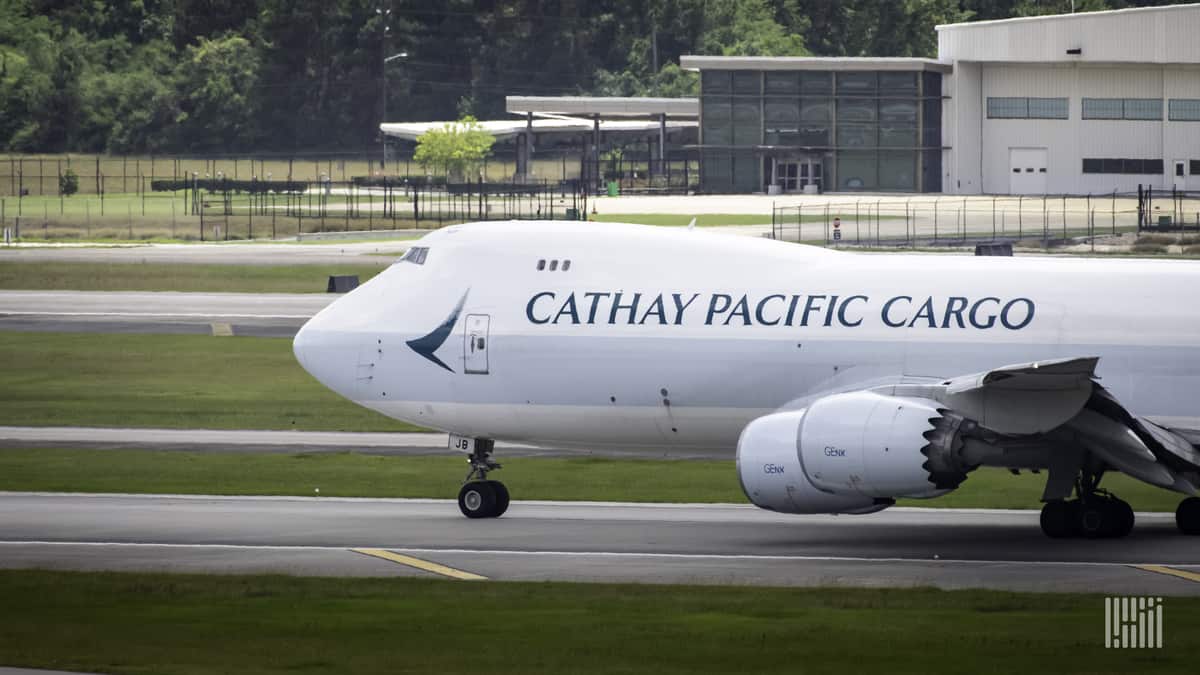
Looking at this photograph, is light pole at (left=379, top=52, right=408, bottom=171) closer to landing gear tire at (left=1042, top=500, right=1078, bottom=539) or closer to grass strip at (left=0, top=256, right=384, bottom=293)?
grass strip at (left=0, top=256, right=384, bottom=293)

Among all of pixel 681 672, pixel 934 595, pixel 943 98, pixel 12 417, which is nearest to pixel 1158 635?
pixel 934 595

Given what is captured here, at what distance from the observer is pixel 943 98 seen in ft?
426

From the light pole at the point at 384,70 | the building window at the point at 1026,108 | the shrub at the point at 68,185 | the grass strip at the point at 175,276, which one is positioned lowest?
the grass strip at the point at 175,276

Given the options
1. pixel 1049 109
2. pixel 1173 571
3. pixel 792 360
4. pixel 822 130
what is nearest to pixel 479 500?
pixel 792 360

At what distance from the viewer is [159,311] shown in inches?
2630

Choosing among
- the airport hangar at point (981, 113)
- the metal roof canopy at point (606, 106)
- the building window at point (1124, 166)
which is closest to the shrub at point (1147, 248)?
the airport hangar at point (981, 113)

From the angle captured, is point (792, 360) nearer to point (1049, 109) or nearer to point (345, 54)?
point (1049, 109)

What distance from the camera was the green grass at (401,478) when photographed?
32.5 metres

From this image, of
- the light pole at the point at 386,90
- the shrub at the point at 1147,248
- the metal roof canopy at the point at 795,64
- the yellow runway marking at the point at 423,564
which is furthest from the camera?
the light pole at the point at 386,90

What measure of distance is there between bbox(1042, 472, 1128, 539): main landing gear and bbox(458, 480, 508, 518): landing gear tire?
8.29m

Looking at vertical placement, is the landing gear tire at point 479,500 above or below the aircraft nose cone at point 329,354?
below

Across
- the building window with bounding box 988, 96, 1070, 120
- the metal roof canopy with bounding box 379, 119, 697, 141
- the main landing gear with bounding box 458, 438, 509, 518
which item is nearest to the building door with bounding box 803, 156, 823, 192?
the building window with bounding box 988, 96, 1070, 120

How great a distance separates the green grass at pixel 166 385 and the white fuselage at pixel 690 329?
468 inches

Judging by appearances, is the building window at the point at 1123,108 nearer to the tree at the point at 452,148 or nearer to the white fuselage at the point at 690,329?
the tree at the point at 452,148
